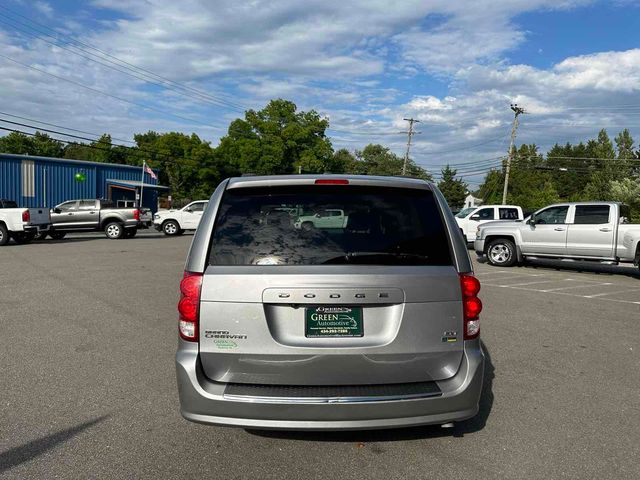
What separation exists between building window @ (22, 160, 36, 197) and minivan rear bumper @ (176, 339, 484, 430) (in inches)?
1618

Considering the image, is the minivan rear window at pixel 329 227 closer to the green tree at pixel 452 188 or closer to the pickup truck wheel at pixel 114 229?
the pickup truck wheel at pixel 114 229

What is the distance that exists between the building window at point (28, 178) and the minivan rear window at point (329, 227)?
134ft

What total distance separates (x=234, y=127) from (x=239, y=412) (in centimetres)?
7732

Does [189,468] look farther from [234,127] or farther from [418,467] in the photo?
[234,127]

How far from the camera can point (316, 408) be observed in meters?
3.12

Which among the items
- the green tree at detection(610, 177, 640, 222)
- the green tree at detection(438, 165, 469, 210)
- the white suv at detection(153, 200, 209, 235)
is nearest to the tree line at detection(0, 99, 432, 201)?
the green tree at detection(438, 165, 469, 210)

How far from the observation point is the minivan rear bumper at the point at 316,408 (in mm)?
3119

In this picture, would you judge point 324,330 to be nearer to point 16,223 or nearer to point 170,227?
point 16,223

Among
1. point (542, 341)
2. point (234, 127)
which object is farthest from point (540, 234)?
point (234, 127)

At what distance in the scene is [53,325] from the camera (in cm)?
712

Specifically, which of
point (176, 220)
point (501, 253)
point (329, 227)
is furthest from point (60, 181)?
point (329, 227)

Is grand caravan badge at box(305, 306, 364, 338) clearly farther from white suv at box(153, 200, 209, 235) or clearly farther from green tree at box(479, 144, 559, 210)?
green tree at box(479, 144, 559, 210)

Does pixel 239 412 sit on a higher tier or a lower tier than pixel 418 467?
higher

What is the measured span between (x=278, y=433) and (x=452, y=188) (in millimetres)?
79415
